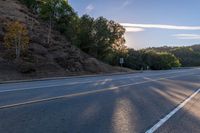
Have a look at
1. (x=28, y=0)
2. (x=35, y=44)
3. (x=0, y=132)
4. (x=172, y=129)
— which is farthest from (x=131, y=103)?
(x=28, y=0)

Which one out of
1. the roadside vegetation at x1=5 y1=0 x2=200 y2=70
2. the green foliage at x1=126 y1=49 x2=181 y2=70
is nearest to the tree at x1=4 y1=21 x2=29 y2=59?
the roadside vegetation at x1=5 y1=0 x2=200 y2=70

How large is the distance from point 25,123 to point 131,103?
549 centimetres

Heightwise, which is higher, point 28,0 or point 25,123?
point 28,0

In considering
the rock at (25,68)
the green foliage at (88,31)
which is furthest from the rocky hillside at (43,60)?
the green foliage at (88,31)

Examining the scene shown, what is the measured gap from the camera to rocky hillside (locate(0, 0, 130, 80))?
34906 mm

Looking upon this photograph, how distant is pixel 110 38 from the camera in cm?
6309

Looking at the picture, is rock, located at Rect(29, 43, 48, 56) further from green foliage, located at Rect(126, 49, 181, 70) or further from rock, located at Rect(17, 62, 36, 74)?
green foliage, located at Rect(126, 49, 181, 70)

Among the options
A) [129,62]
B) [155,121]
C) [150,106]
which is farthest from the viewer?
[129,62]

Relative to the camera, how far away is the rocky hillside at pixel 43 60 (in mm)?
34906

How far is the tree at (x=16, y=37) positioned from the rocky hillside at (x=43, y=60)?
101 cm

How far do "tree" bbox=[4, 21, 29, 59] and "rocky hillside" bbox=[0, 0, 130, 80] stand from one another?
1.01m

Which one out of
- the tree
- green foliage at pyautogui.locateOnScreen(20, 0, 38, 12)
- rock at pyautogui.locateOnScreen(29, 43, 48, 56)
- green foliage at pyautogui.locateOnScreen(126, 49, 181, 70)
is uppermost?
green foliage at pyautogui.locateOnScreen(20, 0, 38, 12)

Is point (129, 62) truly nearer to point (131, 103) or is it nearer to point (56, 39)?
point (56, 39)

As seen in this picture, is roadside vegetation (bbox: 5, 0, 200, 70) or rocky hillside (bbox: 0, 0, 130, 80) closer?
rocky hillside (bbox: 0, 0, 130, 80)
